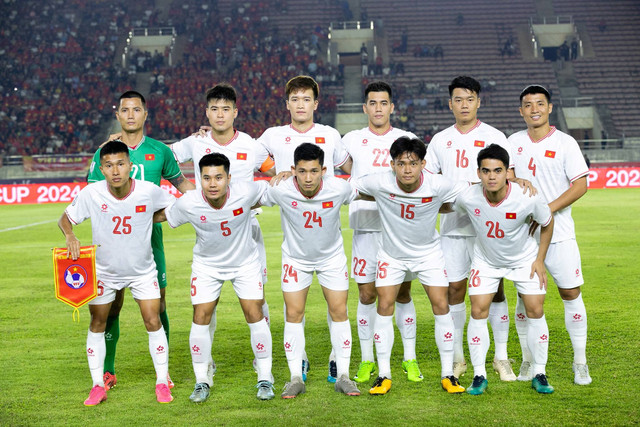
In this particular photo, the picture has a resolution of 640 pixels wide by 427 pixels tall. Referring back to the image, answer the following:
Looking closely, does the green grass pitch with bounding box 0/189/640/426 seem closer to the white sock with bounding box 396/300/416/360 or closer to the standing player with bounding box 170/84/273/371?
the white sock with bounding box 396/300/416/360

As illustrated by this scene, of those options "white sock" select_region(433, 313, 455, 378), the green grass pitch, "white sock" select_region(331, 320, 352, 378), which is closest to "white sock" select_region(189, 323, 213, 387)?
the green grass pitch

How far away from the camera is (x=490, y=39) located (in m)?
41.9

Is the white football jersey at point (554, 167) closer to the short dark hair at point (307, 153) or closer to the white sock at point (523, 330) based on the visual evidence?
the white sock at point (523, 330)

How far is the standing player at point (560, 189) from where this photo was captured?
5949mm

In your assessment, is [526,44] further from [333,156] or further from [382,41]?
[333,156]

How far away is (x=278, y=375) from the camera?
6.40m

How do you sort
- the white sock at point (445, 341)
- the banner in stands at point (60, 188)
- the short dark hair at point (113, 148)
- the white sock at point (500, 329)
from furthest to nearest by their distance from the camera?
1. the banner in stands at point (60, 188)
2. the white sock at point (500, 329)
3. the white sock at point (445, 341)
4. the short dark hair at point (113, 148)

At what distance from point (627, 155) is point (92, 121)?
24.5 metres

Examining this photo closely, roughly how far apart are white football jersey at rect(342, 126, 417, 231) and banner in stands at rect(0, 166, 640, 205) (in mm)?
21915

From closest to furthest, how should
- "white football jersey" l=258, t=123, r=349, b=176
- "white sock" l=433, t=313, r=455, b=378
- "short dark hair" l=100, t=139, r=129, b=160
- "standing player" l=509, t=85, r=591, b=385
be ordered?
"short dark hair" l=100, t=139, r=129, b=160 → "white sock" l=433, t=313, r=455, b=378 → "standing player" l=509, t=85, r=591, b=385 → "white football jersey" l=258, t=123, r=349, b=176

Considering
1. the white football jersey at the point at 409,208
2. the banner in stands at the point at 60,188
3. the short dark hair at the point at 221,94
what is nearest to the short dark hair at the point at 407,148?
the white football jersey at the point at 409,208

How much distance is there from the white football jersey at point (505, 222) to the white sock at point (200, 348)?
232cm

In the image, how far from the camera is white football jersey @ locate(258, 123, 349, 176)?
6.41 meters

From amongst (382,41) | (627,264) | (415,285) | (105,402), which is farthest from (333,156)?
(382,41)
